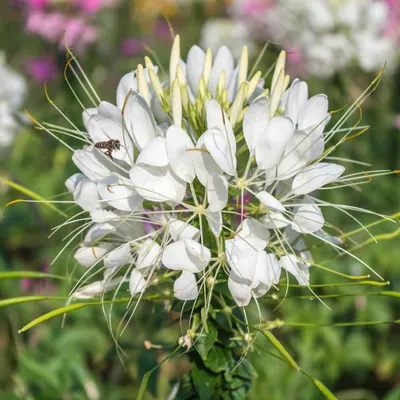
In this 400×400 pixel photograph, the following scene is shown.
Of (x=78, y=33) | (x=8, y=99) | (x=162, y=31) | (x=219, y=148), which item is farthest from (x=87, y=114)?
(x=162, y=31)

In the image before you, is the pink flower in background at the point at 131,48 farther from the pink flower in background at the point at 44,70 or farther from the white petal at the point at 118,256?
the white petal at the point at 118,256

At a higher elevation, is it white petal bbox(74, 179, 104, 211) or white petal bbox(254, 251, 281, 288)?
white petal bbox(74, 179, 104, 211)

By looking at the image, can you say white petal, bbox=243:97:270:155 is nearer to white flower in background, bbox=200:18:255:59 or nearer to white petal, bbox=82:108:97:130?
white petal, bbox=82:108:97:130

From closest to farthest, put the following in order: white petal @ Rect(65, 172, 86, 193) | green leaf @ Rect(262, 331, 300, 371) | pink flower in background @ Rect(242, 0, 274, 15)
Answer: green leaf @ Rect(262, 331, 300, 371) < white petal @ Rect(65, 172, 86, 193) < pink flower in background @ Rect(242, 0, 274, 15)

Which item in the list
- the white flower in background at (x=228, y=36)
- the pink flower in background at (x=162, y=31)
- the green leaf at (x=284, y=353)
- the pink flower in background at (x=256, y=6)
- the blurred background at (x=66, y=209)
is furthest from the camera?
the pink flower in background at (x=162, y=31)

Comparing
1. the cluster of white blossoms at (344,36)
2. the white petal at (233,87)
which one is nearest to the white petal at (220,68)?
the white petal at (233,87)

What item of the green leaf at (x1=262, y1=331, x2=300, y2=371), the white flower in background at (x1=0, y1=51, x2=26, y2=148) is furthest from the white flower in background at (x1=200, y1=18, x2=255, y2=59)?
the green leaf at (x1=262, y1=331, x2=300, y2=371)
